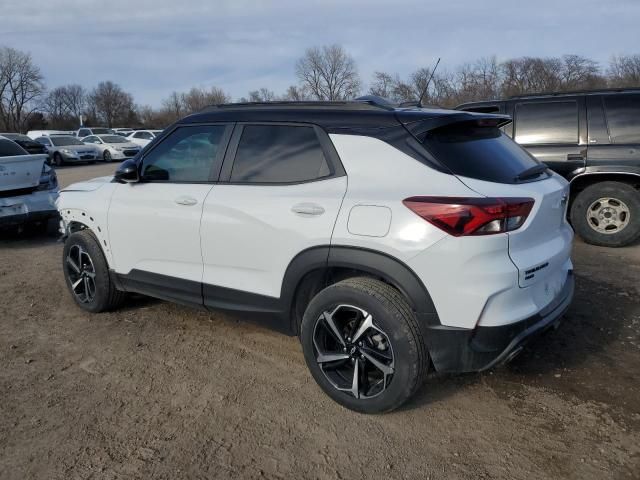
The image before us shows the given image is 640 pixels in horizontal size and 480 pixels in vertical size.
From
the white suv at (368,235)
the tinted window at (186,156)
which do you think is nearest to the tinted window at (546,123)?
the white suv at (368,235)

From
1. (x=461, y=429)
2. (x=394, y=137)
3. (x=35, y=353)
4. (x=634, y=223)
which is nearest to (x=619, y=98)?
(x=634, y=223)

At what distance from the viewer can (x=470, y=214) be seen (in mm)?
2449

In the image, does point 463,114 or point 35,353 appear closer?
point 463,114

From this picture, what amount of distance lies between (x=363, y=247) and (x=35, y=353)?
268cm

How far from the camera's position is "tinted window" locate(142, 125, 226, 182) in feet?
11.6

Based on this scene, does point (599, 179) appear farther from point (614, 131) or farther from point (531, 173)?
point (531, 173)

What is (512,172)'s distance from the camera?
2.82 meters

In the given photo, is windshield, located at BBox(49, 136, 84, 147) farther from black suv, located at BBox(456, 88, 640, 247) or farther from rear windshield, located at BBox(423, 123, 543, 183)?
rear windshield, located at BBox(423, 123, 543, 183)

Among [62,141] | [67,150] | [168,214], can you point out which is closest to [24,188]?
[168,214]

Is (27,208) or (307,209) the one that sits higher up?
(307,209)

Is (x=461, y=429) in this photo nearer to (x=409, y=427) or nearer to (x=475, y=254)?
(x=409, y=427)

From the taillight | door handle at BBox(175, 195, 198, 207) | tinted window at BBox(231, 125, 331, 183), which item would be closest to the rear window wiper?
the taillight

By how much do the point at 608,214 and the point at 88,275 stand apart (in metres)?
→ 5.94

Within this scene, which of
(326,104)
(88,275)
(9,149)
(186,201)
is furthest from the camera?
(9,149)
